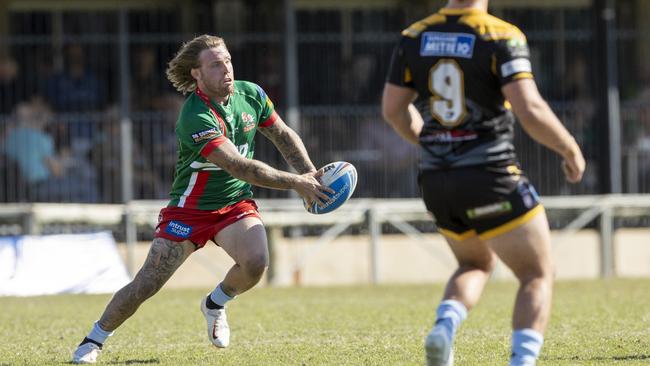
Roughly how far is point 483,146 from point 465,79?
30 centimetres

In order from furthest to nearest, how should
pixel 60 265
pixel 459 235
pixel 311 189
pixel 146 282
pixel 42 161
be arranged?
pixel 42 161 < pixel 60 265 < pixel 146 282 < pixel 311 189 < pixel 459 235

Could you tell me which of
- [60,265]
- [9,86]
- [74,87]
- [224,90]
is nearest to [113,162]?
[74,87]

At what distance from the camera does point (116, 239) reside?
17.1m

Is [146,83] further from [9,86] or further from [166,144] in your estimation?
[9,86]

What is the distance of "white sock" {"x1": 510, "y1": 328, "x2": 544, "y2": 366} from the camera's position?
5.79 metres

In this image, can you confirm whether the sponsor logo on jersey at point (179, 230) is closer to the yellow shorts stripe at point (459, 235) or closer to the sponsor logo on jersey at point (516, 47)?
the yellow shorts stripe at point (459, 235)

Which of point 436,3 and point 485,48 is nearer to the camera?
point 485,48

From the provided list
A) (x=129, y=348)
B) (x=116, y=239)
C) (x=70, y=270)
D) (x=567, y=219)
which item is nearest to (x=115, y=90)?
(x=116, y=239)

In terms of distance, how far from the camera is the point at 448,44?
233 inches

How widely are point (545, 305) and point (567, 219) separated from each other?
12.3 metres

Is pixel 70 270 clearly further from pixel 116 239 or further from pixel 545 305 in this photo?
pixel 545 305

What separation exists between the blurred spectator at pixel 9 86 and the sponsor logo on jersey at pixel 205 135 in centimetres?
1061

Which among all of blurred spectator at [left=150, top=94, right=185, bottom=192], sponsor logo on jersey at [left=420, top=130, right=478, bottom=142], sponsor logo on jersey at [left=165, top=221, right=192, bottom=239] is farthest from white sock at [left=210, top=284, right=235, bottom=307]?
blurred spectator at [left=150, top=94, right=185, bottom=192]

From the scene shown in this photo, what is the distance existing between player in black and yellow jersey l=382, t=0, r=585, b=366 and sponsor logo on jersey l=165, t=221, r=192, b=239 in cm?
232
